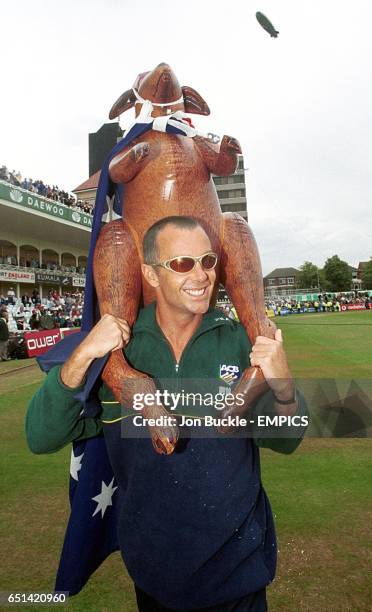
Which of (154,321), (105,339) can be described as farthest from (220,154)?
(105,339)

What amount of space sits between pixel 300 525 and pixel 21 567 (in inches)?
77.7

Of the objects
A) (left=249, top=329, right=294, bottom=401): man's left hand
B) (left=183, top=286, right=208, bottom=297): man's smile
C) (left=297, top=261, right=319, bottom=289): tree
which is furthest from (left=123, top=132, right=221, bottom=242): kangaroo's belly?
(left=297, top=261, right=319, bottom=289): tree

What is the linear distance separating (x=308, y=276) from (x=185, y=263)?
232 ft

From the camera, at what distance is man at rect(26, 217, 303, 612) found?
60.8 inches

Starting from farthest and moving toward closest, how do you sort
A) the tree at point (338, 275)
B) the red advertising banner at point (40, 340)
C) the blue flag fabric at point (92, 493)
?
the tree at point (338, 275), the red advertising banner at point (40, 340), the blue flag fabric at point (92, 493)

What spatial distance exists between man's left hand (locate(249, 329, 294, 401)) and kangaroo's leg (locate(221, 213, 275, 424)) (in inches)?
4.5

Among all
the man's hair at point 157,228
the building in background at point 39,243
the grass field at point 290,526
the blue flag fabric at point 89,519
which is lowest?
the grass field at point 290,526

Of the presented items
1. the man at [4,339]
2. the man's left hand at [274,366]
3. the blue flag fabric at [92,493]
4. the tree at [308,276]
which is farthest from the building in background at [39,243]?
the tree at [308,276]

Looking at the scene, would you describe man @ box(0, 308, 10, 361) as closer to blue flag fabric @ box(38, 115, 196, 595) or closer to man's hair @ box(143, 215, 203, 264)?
blue flag fabric @ box(38, 115, 196, 595)

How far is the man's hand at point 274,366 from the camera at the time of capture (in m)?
1.51

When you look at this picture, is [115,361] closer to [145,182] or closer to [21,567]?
[145,182]

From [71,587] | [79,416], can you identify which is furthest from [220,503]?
[71,587]

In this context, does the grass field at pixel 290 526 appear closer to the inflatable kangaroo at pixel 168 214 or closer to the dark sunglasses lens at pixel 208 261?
the inflatable kangaroo at pixel 168 214

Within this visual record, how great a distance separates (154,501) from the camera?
1593mm
